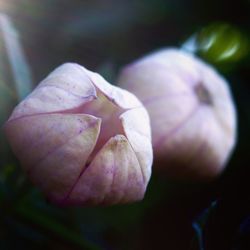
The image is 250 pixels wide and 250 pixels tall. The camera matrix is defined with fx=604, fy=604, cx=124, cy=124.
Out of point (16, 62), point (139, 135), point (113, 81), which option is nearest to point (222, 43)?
point (113, 81)

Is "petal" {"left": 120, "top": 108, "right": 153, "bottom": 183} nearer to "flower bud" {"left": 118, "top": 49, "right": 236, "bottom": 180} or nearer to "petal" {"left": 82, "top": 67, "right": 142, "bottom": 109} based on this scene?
"petal" {"left": 82, "top": 67, "right": 142, "bottom": 109}

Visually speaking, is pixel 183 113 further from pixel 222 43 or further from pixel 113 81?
pixel 222 43

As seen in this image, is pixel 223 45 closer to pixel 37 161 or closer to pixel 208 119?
pixel 208 119

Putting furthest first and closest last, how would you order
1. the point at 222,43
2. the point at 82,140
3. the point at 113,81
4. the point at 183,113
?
the point at 222,43
the point at 113,81
the point at 183,113
the point at 82,140

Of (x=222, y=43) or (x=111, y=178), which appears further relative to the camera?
(x=222, y=43)

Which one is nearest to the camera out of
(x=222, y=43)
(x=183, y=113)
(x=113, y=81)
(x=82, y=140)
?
(x=82, y=140)

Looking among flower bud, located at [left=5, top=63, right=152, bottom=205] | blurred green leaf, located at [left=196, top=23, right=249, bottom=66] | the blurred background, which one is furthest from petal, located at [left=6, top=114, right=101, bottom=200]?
blurred green leaf, located at [left=196, top=23, right=249, bottom=66]

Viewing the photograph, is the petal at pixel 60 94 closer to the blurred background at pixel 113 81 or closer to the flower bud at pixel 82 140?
the flower bud at pixel 82 140
